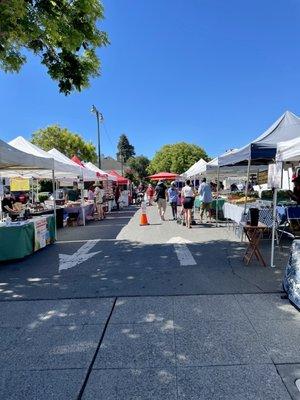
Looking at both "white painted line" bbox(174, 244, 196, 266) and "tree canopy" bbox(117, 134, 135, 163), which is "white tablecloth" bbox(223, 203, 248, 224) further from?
"tree canopy" bbox(117, 134, 135, 163)

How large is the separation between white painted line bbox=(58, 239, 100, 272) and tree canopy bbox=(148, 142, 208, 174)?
62.1 m

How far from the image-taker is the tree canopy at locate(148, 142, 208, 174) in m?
72.2

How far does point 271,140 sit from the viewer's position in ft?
31.8

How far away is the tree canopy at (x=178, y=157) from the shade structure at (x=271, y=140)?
6063 cm

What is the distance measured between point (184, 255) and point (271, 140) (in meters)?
3.77

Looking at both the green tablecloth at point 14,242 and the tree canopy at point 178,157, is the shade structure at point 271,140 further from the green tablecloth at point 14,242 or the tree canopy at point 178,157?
the tree canopy at point 178,157

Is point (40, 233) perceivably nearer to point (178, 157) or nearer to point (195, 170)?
point (195, 170)

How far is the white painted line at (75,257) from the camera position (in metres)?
8.21

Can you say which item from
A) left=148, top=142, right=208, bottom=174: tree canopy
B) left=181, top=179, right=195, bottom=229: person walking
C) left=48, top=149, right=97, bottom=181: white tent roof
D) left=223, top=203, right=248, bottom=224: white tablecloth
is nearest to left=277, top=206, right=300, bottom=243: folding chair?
left=223, top=203, right=248, bottom=224: white tablecloth

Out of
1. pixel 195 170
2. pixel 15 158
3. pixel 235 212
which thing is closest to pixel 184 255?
pixel 235 212

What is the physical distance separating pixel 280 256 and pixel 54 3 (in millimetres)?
7213

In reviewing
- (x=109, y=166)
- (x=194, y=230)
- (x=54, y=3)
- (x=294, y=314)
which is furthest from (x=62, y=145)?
(x=294, y=314)

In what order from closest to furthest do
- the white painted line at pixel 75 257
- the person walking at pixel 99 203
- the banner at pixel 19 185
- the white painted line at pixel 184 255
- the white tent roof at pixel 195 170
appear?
1. the white painted line at pixel 184 255
2. the white painted line at pixel 75 257
3. the banner at pixel 19 185
4. the white tent roof at pixel 195 170
5. the person walking at pixel 99 203

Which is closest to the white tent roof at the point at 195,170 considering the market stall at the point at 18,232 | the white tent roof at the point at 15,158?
the white tent roof at the point at 15,158
